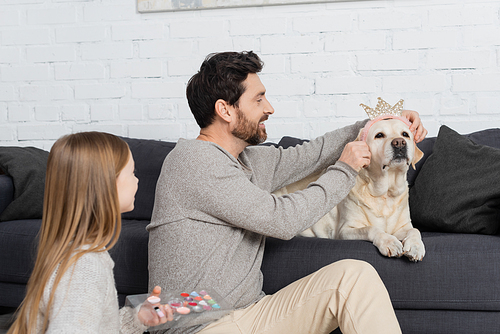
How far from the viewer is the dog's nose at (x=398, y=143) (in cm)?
190

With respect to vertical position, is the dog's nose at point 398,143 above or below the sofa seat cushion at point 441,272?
above

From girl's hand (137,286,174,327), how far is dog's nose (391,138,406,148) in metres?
1.17

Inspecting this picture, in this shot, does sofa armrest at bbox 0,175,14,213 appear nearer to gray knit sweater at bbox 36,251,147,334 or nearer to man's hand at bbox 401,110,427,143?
gray knit sweater at bbox 36,251,147,334

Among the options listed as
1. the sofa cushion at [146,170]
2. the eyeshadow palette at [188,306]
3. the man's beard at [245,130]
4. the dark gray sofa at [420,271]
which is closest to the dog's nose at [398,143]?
the dark gray sofa at [420,271]

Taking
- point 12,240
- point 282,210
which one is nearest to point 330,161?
point 282,210

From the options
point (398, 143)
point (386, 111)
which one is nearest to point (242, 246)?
point (398, 143)

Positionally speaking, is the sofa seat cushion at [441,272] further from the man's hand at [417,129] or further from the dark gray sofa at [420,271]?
Answer: the man's hand at [417,129]

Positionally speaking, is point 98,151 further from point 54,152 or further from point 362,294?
point 362,294

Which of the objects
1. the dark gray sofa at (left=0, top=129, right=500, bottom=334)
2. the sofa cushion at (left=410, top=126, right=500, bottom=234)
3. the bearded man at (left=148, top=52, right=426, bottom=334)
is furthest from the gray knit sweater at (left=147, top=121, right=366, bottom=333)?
the sofa cushion at (left=410, top=126, right=500, bottom=234)

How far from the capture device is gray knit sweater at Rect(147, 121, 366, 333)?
1451mm

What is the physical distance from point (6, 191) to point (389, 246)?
2013mm

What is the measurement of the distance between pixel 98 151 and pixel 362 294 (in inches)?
33.2

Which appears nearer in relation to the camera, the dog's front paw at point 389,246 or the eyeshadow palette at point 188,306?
the eyeshadow palette at point 188,306

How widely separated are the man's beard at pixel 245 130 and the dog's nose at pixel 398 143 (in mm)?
571
